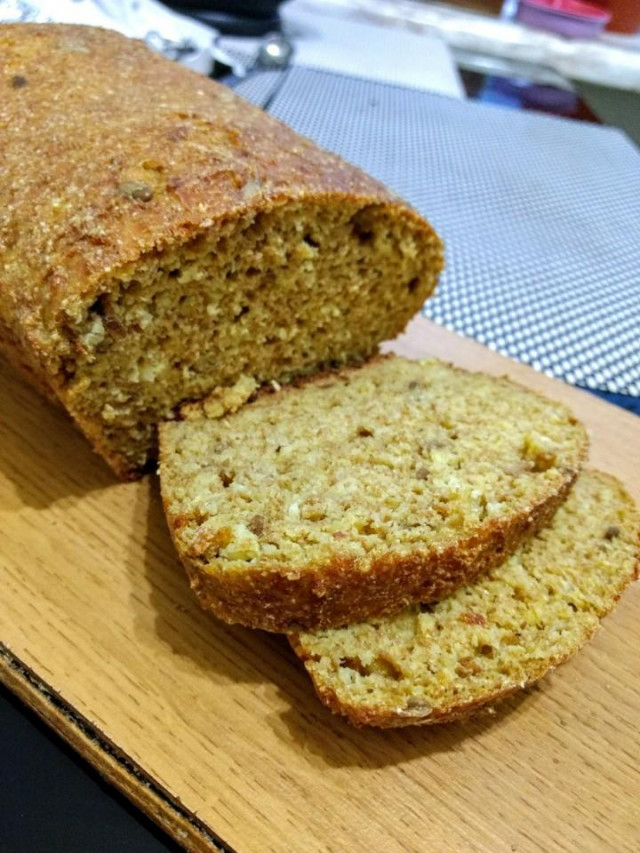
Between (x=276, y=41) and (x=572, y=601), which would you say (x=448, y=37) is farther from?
(x=572, y=601)

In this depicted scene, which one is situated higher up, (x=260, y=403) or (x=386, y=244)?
(x=386, y=244)

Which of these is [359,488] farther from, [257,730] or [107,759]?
[107,759]

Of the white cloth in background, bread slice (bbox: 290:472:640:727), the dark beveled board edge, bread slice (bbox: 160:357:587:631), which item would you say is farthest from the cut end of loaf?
the white cloth in background

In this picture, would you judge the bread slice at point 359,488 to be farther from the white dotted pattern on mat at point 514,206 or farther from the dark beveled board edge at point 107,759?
the white dotted pattern on mat at point 514,206

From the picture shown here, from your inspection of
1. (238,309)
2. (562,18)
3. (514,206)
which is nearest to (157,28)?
(514,206)

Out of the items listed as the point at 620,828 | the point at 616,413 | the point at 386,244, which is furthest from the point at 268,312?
the point at 620,828

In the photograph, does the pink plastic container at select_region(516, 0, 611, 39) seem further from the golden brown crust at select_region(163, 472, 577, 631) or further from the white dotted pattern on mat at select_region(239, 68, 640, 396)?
the golden brown crust at select_region(163, 472, 577, 631)
